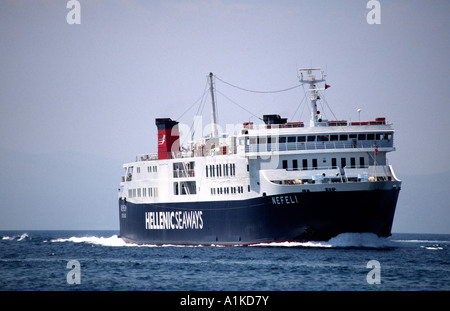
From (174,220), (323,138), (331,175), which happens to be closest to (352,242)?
(331,175)

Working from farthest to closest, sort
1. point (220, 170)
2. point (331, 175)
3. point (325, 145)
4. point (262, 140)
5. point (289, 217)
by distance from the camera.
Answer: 1. point (220, 170)
2. point (262, 140)
3. point (325, 145)
4. point (331, 175)
5. point (289, 217)

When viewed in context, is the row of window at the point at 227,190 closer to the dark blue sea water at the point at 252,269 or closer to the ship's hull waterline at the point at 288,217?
the ship's hull waterline at the point at 288,217

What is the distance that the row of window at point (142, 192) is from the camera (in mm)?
65938

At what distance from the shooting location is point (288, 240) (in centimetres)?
5094

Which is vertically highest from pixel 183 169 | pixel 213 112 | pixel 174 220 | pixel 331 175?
pixel 213 112

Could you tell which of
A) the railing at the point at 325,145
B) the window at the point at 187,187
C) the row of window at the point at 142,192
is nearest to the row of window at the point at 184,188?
the window at the point at 187,187

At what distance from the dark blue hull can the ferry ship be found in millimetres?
64

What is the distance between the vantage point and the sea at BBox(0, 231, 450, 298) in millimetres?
37188

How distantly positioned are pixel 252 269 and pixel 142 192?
27.9 metres

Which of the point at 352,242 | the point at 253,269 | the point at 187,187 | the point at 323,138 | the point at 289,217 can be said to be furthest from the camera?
the point at 187,187

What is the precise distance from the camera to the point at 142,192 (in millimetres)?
68188

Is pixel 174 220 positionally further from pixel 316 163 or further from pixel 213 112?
pixel 316 163

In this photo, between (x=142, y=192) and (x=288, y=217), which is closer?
(x=288, y=217)

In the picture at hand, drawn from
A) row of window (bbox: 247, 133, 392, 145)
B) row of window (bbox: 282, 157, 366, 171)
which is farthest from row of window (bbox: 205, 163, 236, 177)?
row of window (bbox: 282, 157, 366, 171)
